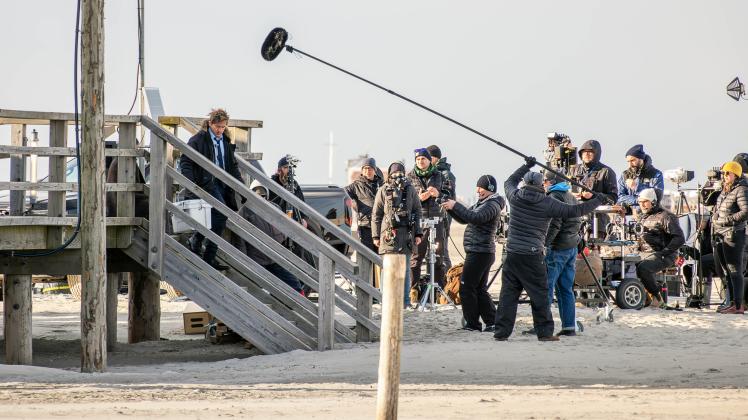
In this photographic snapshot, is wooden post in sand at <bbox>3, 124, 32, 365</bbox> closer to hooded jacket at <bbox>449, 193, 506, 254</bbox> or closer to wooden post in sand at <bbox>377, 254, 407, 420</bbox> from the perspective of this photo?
hooded jacket at <bbox>449, 193, 506, 254</bbox>

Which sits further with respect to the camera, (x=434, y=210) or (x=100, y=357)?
(x=434, y=210)

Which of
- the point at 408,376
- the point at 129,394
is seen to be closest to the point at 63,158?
the point at 129,394

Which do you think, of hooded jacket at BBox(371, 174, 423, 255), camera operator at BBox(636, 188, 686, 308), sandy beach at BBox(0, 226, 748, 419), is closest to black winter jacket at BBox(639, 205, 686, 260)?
camera operator at BBox(636, 188, 686, 308)

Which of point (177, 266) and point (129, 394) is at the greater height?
point (177, 266)

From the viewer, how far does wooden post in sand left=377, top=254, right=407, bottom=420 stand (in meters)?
7.43

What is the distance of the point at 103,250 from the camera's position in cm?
1121

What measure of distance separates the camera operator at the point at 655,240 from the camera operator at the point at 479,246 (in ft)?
9.03

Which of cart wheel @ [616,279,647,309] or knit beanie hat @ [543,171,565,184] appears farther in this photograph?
cart wheel @ [616,279,647,309]

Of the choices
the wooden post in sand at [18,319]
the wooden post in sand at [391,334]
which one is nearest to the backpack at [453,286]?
the wooden post in sand at [18,319]

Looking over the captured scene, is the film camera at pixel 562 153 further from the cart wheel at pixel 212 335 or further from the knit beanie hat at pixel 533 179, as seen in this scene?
the cart wheel at pixel 212 335

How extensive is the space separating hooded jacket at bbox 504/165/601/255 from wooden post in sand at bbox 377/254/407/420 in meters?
5.52

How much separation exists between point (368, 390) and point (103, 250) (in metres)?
2.84

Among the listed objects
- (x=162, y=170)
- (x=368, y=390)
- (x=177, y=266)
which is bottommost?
(x=368, y=390)

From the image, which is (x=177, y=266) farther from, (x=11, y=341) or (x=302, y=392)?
(x=302, y=392)
